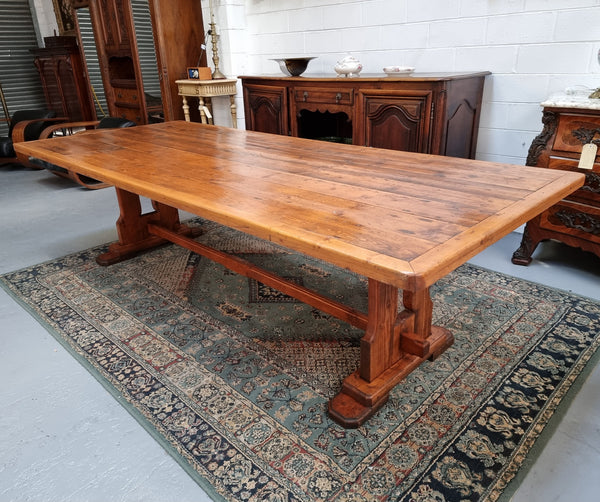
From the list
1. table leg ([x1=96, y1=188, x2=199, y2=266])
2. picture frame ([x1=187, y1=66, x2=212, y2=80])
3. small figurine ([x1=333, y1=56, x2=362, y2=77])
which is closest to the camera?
table leg ([x1=96, y1=188, x2=199, y2=266])

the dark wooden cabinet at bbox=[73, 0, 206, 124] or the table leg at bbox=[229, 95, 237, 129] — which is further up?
the dark wooden cabinet at bbox=[73, 0, 206, 124]

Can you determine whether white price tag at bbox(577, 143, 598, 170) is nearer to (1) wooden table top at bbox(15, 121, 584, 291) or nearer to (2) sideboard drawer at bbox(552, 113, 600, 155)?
(2) sideboard drawer at bbox(552, 113, 600, 155)

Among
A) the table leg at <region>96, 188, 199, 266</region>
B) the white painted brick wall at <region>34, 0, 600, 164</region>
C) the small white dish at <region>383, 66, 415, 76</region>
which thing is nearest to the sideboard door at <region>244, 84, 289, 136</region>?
the white painted brick wall at <region>34, 0, 600, 164</region>

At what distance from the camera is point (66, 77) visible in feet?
19.7

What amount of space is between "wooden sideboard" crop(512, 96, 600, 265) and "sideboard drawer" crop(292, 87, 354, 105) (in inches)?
48.0

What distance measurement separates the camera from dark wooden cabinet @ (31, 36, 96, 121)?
A: 19.1 feet

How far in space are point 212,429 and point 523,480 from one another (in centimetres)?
91

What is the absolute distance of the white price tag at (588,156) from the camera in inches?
85.2

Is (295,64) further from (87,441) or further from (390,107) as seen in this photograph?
(87,441)

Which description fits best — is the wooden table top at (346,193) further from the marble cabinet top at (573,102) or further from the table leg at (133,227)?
the marble cabinet top at (573,102)

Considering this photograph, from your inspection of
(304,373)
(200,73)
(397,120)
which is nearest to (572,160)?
(397,120)

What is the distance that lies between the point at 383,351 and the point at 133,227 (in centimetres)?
183

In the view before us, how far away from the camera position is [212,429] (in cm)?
148

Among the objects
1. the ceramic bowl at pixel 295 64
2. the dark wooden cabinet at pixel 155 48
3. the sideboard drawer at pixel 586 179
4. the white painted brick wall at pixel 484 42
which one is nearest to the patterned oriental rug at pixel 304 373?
the sideboard drawer at pixel 586 179
